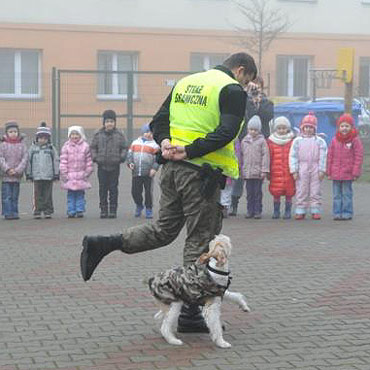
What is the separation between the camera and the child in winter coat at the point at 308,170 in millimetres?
14000

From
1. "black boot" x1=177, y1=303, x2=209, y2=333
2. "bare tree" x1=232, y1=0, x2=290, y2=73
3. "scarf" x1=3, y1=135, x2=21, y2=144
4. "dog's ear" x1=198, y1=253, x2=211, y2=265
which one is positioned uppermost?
"bare tree" x1=232, y1=0, x2=290, y2=73

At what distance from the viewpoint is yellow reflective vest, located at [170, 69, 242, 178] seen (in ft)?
21.8

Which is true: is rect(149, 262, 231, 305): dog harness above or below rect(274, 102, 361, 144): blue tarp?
below

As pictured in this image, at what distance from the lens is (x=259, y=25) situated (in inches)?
1513

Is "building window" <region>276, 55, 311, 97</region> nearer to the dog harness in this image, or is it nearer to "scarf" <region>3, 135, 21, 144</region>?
"scarf" <region>3, 135, 21, 144</region>

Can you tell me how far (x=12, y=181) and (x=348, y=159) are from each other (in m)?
4.88

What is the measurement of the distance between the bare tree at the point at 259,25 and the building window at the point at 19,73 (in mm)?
8362

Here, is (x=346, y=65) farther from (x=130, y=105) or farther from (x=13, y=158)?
(x=13, y=158)

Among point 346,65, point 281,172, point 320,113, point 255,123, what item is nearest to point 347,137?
point 281,172

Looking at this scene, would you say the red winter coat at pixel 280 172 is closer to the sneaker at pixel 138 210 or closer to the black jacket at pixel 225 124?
the sneaker at pixel 138 210

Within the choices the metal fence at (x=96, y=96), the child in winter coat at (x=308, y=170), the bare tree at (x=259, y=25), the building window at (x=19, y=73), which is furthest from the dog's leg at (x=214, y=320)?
the bare tree at (x=259, y=25)

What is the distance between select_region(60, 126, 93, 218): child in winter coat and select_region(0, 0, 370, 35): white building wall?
22206mm

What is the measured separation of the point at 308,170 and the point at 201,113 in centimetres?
754

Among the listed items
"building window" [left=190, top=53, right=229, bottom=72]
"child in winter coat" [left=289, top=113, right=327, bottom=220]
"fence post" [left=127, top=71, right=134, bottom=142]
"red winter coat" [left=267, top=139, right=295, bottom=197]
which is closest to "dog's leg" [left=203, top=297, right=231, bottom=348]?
"child in winter coat" [left=289, top=113, right=327, bottom=220]
